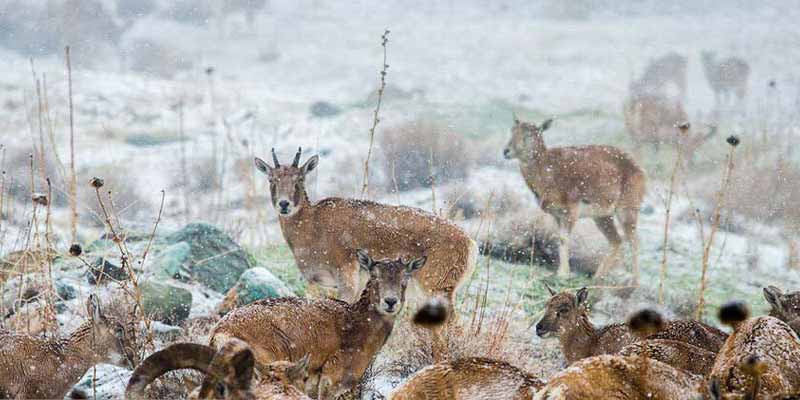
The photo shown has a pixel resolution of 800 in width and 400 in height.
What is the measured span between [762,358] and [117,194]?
12.1m

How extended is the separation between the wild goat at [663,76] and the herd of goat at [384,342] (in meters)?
17.1

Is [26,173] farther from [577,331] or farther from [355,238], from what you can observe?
[577,331]

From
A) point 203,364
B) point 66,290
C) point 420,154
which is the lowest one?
point 66,290

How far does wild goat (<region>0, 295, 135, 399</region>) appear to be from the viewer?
18.4 feet

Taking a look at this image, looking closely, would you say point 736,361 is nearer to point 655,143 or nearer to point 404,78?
point 655,143

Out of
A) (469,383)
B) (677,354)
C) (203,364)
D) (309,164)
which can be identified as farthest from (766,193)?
(203,364)

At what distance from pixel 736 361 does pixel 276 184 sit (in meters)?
4.45

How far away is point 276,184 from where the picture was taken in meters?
7.80

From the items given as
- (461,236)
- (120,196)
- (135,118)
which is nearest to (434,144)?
(120,196)

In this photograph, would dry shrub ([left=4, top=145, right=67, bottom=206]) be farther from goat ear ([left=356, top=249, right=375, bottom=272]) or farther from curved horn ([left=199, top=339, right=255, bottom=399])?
curved horn ([left=199, top=339, right=255, bottom=399])

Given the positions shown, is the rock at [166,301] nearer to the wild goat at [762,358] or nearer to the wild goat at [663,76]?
the wild goat at [762,358]

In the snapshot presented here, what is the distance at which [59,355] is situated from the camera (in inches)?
231

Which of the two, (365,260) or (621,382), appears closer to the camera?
(621,382)

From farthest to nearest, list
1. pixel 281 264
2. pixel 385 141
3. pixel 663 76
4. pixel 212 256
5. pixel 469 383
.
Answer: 1. pixel 663 76
2. pixel 385 141
3. pixel 281 264
4. pixel 212 256
5. pixel 469 383
